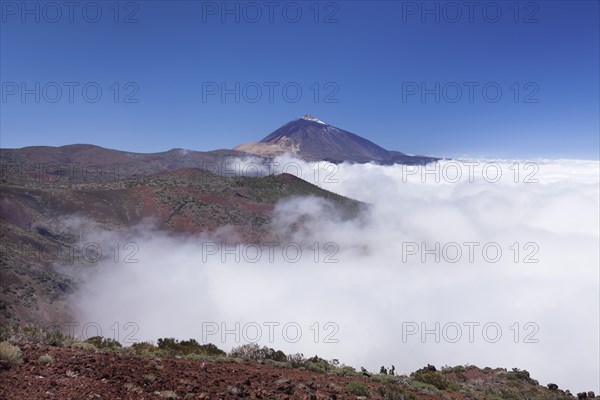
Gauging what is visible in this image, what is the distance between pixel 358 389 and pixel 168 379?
3.93m

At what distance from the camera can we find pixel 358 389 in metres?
8.08

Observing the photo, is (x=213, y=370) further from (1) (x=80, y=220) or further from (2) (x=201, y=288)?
(2) (x=201, y=288)

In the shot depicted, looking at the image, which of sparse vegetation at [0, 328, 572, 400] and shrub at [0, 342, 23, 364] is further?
sparse vegetation at [0, 328, 572, 400]

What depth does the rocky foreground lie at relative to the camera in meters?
5.71

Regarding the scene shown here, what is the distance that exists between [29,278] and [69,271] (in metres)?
7.30

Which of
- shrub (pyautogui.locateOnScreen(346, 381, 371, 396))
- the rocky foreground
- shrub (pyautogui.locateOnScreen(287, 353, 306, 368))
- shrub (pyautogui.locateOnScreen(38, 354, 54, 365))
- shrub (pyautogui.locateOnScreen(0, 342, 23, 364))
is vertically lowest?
shrub (pyautogui.locateOnScreen(287, 353, 306, 368))

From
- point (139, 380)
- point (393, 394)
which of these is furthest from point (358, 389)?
point (139, 380)

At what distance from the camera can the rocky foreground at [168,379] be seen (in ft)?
18.7

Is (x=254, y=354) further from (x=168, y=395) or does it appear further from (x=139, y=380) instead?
(x=168, y=395)


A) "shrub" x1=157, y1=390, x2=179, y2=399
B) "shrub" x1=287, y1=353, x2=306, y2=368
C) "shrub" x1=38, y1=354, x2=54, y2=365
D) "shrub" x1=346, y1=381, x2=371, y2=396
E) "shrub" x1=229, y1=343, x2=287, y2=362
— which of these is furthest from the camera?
"shrub" x1=229, y1=343, x2=287, y2=362

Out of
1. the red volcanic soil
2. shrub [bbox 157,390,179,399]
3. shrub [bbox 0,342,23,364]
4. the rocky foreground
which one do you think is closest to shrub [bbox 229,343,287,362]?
the rocky foreground

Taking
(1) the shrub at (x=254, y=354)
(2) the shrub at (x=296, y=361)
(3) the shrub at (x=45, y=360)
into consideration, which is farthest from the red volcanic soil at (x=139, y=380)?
(1) the shrub at (x=254, y=354)

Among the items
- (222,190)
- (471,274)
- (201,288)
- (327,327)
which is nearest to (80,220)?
(201,288)

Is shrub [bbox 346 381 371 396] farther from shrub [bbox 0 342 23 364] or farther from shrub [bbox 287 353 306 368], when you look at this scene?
shrub [bbox 0 342 23 364]
